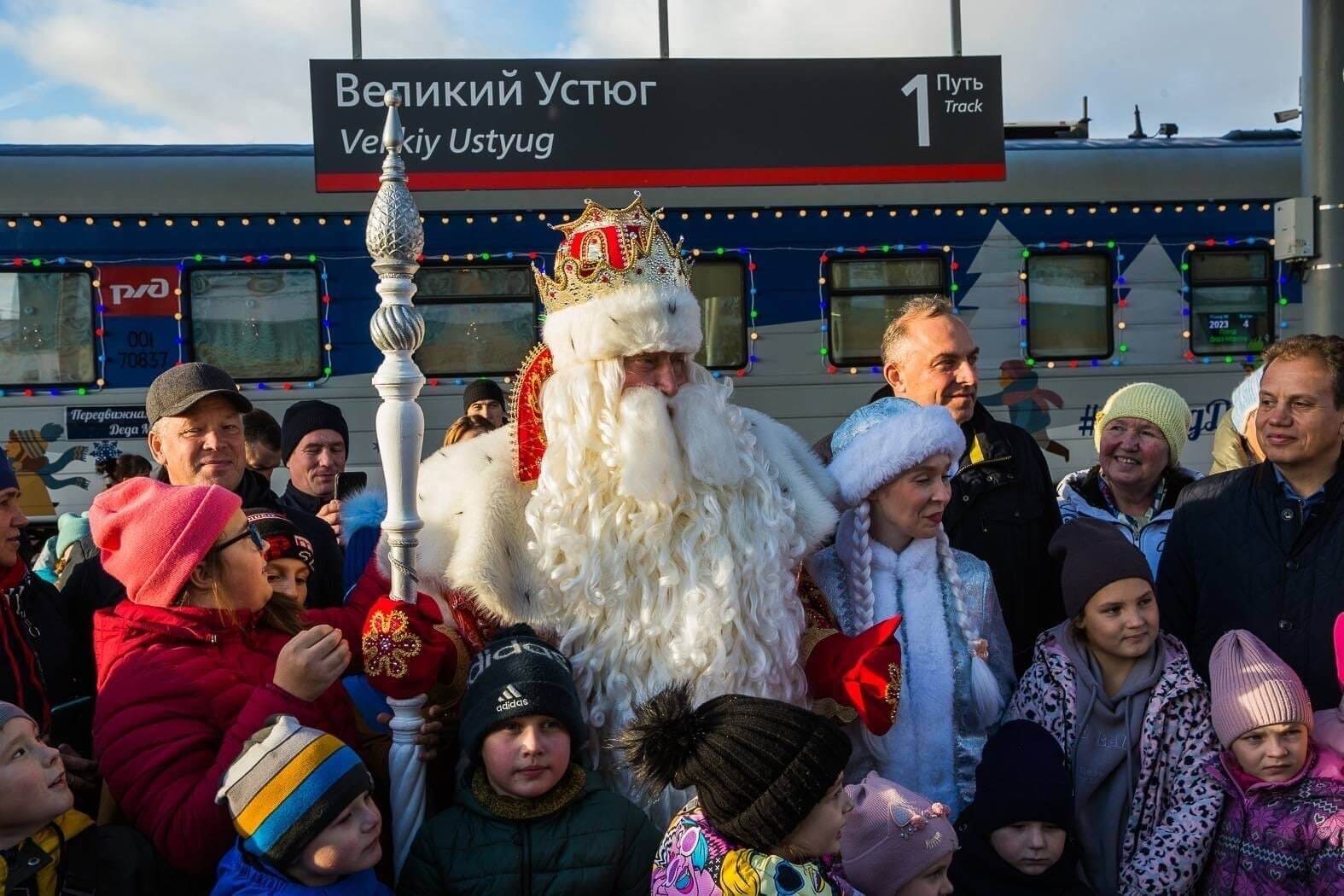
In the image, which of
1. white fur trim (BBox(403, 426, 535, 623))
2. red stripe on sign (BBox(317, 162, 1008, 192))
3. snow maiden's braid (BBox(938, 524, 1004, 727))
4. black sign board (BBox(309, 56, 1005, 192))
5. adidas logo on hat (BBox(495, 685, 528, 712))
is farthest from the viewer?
red stripe on sign (BBox(317, 162, 1008, 192))

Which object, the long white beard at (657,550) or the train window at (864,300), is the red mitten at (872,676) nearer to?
the long white beard at (657,550)

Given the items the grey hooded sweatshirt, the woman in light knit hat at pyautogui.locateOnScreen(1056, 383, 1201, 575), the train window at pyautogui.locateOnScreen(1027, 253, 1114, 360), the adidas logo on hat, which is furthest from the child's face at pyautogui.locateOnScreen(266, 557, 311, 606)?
the train window at pyautogui.locateOnScreen(1027, 253, 1114, 360)

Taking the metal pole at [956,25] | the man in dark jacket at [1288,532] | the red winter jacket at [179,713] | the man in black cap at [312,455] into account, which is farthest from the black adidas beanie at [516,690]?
the metal pole at [956,25]

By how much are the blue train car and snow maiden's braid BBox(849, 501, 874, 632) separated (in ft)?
15.4

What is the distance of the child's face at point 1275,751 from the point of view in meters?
2.85

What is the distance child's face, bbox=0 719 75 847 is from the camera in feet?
7.06

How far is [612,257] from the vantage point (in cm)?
304

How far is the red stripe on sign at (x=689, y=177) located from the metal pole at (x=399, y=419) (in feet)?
14.4

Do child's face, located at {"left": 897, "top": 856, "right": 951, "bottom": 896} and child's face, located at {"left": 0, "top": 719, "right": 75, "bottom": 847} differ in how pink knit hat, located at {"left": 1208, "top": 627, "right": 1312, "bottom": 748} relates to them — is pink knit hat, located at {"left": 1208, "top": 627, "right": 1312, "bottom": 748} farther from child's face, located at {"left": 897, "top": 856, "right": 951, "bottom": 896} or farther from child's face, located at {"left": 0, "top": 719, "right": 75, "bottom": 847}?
child's face, located at {"left": 0, "top": 719, "right": 75, "bottom": 847}

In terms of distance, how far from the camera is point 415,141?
7.02 meters

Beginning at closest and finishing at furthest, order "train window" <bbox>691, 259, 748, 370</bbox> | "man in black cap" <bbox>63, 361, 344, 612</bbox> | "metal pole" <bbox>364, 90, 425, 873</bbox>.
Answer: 1. "metal pole" <bbox>364, 90, 425, 873</bbox>
2. "man in black cap" <bbox>63, 361, 344, 612</bbox>
3. "train window" <bbox>691, 259, 748, 370</bbox>

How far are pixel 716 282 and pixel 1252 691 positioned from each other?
5.40 meters

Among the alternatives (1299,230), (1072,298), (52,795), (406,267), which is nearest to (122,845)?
(52,795)

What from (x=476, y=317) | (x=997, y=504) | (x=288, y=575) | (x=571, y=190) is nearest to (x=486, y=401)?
(x=476, y=317)
